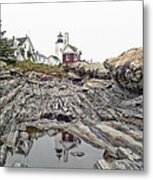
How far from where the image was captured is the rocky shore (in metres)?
2.02

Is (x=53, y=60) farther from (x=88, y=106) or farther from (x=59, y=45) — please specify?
(x=88, y=106)

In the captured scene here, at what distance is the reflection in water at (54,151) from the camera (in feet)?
6.73

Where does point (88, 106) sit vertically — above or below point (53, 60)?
below

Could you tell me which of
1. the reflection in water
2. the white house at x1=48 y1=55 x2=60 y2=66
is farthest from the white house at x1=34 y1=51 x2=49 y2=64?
the reflection in water

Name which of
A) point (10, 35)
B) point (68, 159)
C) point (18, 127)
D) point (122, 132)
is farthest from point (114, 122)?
point (10, 35)

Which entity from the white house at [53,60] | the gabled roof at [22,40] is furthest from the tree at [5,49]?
the white house at [53,60]

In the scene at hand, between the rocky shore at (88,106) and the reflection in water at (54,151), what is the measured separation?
0.06 ft

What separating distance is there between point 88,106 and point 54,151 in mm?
208

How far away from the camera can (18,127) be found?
210 centimetres

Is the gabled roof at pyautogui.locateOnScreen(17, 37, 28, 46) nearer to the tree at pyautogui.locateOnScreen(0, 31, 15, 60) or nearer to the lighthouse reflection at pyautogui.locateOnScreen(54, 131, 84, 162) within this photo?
the tree at pyautogui.locateOnScreen(0, 31, 15, 60)

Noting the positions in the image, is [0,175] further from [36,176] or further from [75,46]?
[75,46]

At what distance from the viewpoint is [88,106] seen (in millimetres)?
2051

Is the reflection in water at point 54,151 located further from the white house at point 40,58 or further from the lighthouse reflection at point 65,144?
the white house at point 40,58

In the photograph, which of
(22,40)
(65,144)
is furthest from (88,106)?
(22,40)
